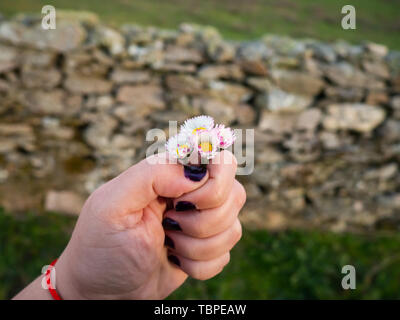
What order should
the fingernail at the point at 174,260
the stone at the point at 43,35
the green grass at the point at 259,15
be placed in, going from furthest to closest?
the green grass at the point at 259,15 < the stone at the point at 43,35 < the fingernail at the point at 174,260

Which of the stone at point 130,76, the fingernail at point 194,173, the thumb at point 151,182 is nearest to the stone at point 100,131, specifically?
the stone at point 130,76

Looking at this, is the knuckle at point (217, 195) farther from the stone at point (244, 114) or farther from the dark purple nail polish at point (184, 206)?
the stone at point (244, 114)

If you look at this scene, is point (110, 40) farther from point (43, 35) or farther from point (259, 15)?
point (259, 15)

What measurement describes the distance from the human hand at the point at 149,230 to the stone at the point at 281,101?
2.56m

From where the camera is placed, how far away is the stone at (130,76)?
392cm

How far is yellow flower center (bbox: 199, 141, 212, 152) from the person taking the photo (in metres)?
1.28

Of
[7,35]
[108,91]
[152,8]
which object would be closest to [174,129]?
[108,91]

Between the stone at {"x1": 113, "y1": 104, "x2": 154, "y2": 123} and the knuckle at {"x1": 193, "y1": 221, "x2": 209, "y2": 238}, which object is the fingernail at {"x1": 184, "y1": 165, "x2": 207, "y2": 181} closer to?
the knuckle at {"x1": 193, "y1": 221, "x2": 209, "y2": 238}

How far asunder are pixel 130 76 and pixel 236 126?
52.8 inches

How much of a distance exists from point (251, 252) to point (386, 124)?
2.26m

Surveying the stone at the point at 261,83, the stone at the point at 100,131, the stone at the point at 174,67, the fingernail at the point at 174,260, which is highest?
the stone at the point at 174,67

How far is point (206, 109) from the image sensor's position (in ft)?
13.1

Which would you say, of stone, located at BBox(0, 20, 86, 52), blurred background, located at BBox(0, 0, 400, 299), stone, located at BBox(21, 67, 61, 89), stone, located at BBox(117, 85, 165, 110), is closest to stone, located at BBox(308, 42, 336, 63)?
blurred background, located at BBox(0, 0, 400, 299)
